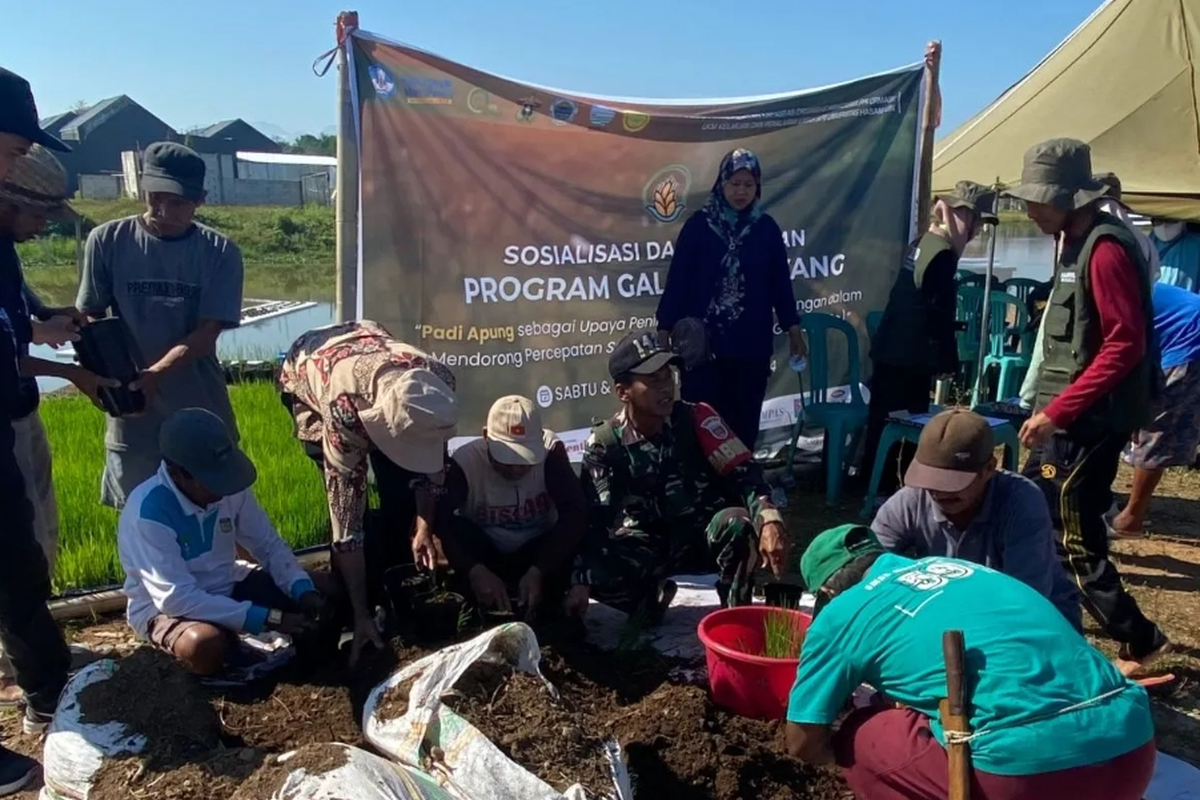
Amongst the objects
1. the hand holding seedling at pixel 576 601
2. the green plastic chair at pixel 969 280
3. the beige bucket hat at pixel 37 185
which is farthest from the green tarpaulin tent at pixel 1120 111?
the beige bucket hat at pixel 37 185

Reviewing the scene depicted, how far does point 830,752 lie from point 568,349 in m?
3.50

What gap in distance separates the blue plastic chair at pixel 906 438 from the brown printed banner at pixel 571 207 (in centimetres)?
112

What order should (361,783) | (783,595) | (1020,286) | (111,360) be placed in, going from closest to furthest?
1. (361,783)
2. (783,595)
3. (111,360)
4. (1020,286)

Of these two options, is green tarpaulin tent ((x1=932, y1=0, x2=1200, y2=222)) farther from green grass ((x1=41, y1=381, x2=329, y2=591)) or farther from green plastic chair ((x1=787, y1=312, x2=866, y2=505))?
green grass ((x1=41, y1=381, x2=329, y2=591))

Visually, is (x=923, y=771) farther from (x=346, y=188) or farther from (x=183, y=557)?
(x=346, y=188)

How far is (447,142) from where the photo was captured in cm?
502

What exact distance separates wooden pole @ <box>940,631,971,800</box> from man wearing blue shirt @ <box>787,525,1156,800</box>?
0.02 metres

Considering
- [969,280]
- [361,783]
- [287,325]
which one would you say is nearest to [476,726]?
[361,783]

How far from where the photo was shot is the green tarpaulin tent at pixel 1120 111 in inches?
293

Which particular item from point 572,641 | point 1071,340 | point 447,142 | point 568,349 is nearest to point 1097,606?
point 1071,340

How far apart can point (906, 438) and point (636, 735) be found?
2.99m

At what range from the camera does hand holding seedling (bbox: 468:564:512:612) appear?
3391 millimetres

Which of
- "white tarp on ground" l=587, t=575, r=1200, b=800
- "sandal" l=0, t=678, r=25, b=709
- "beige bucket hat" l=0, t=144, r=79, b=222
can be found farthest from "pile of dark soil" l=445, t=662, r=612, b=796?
"beige bucket hat" l=0, t=144, r=79, b=222

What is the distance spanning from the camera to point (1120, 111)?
7.93 metres
